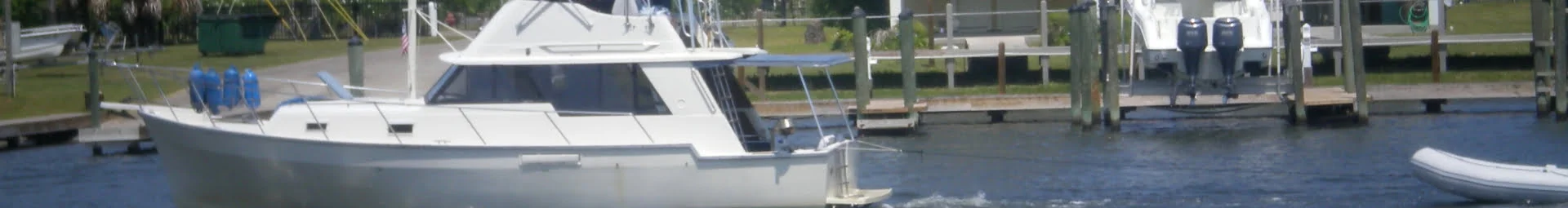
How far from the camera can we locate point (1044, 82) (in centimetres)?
3028

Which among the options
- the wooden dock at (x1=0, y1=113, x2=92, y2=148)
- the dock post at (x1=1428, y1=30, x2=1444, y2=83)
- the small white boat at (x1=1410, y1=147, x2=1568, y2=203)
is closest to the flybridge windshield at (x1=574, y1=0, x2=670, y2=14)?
the small white boat at (x1=1410, y1=147, x2=1568, y2=203)

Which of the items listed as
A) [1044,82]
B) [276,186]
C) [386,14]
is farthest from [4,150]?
[386,14]

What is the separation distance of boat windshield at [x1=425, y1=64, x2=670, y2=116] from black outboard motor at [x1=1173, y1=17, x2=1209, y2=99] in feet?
38.2

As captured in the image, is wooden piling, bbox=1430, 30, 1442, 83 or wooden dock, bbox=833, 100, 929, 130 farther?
wooden piling, bbox=1430, 30, 1442, 83

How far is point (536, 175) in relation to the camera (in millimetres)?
13680

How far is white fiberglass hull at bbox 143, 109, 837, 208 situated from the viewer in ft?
44.5

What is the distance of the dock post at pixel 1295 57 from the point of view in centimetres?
2406

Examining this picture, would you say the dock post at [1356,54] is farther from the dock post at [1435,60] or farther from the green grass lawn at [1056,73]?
the green grass lawn at [1056,73]

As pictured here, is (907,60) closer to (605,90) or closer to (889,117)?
(889,117)

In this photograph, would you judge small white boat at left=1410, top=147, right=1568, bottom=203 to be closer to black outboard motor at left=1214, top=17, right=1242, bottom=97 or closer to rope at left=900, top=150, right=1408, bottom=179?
rope at left=900, top=150, right=1408, bottom=179

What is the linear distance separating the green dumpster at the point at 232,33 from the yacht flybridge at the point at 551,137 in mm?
25124

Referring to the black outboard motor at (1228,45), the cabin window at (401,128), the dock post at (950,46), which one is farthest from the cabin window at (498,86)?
the dock post at (950,46)

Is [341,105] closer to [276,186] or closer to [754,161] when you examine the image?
[276,186]

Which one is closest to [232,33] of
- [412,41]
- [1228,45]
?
[1228,45]
